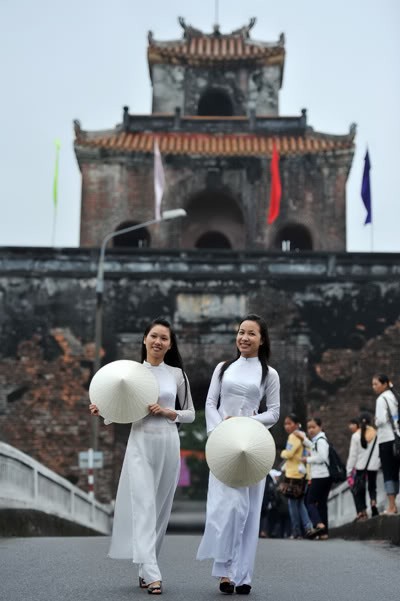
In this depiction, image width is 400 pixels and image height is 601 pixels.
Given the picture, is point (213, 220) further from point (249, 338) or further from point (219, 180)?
point (249, 338)

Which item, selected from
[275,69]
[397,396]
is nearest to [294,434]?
[397,396]

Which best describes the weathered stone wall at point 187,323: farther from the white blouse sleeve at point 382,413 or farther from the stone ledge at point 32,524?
the white blouse sleeve at point 382,413

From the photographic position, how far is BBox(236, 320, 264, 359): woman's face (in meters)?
6.98

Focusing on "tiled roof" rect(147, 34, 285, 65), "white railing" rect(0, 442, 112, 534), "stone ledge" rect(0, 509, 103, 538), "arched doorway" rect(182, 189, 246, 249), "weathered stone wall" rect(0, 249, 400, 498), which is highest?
"tiled roof" rect(147, 34, 285, 65)

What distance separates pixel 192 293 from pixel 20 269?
4.34 meters

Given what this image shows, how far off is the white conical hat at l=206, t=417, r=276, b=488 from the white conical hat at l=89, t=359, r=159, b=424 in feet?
1.69

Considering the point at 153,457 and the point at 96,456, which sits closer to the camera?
the point at 153,457

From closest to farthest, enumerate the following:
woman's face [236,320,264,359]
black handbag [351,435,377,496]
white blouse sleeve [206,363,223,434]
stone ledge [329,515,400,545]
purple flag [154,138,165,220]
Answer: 1. white blouse sleeve [206,363,223,434]
2. woman's face [236,320,264,359]
3. stone ledge [329,515,400,545]
4. black handbag [351,435,377,496]
5. purple flag [154,138,165,220]

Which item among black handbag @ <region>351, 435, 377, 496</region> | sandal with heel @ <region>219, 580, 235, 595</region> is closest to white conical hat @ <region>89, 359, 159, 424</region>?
sandal with heel @ <region>219, 580, 235, 595</region>

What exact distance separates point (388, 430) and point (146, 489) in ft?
17.8

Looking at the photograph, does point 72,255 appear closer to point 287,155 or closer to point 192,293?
point 192,293

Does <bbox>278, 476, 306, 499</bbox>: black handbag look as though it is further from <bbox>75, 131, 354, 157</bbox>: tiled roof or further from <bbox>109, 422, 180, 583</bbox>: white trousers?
<bbox>75, 131, 354, 157</bbox>: tiled roof

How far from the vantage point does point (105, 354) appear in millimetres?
24797

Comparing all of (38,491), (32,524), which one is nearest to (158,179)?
(38,491)
